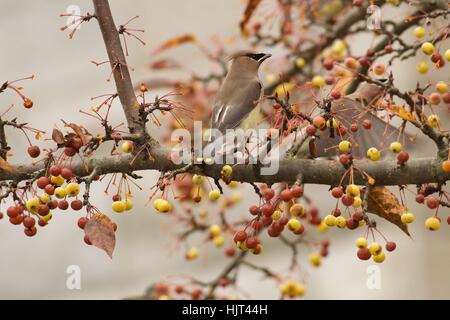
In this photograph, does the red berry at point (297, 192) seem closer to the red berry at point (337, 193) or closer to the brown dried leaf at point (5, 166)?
the red berry at point (337, 193)

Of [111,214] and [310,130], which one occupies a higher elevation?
[111,214]

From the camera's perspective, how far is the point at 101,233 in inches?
72.9

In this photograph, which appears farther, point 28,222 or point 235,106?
point 235,106

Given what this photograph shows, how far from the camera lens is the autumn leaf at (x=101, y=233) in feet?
6.00

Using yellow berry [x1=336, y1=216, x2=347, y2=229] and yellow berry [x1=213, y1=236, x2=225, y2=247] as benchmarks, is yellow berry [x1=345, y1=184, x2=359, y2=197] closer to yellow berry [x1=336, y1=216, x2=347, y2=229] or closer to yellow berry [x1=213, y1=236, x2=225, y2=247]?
→ yellow berry [x1=336, y1=216, x2=347, y2=229]

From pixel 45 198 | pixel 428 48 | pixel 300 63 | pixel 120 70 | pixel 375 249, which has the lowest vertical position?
pixel 375 249

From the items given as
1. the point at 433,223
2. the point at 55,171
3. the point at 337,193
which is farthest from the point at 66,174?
the point at 433,223

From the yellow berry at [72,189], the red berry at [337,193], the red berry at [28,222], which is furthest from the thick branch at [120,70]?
the red berry at [337,193]

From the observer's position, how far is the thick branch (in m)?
1.99

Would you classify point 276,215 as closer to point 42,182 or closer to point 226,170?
point 226,170

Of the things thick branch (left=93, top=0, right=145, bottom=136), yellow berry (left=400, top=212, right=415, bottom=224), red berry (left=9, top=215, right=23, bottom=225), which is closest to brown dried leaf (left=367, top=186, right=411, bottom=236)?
yellow berry (left=400, top=212, right=415, bottom=224)

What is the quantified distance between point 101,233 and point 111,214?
4.43 m

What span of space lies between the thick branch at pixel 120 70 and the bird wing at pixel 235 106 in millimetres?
686

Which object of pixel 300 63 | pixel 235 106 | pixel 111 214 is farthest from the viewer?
pixel 111 214
